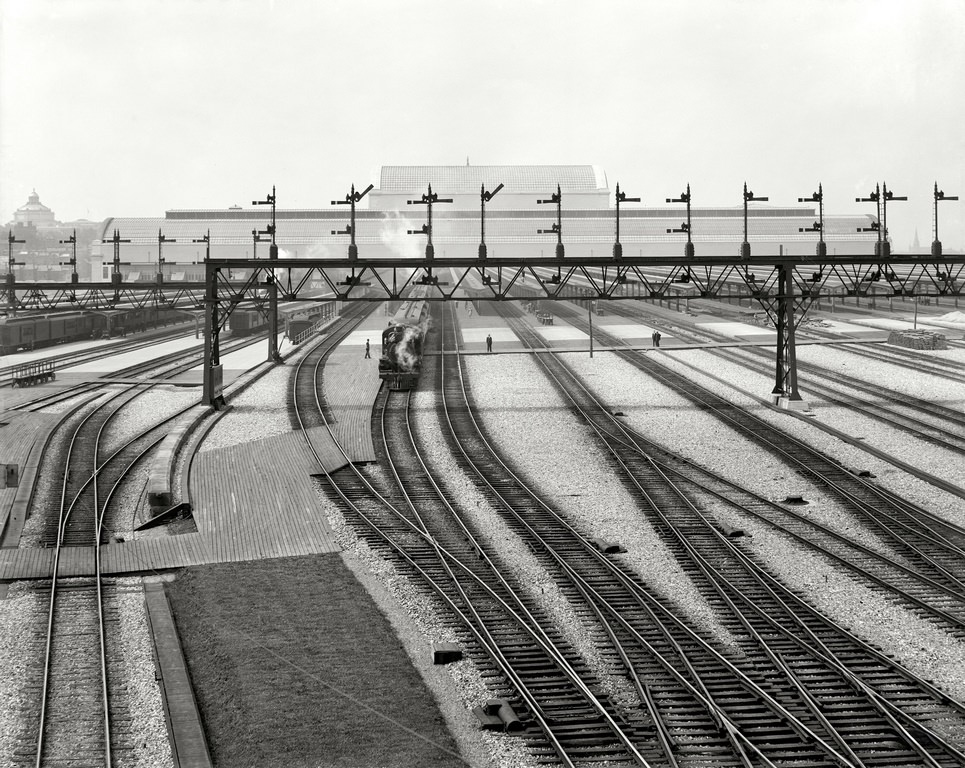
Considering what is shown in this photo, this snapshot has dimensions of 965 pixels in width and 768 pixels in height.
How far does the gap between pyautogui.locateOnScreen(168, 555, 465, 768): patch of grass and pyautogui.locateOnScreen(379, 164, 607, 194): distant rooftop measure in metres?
126

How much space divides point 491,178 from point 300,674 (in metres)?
135

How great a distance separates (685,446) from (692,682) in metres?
18.0

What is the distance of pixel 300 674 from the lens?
13.7 meters

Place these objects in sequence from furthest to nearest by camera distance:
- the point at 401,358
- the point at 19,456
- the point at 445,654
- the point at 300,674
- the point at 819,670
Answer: the point at 401,358 < the point at 19,456 < the point at 445,654 < the point at 819,670 < the point at 300,674

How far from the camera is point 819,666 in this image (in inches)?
559

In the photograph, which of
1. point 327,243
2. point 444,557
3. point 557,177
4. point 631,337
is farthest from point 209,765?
point 557,177

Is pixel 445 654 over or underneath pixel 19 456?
underneath

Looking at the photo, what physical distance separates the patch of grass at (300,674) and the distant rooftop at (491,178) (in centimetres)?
12600

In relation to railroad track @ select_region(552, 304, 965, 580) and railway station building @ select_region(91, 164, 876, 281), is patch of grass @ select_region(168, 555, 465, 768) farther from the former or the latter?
railway station building @ select_region(91, 164, 876, 281)

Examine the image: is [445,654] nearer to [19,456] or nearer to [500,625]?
[500,625]

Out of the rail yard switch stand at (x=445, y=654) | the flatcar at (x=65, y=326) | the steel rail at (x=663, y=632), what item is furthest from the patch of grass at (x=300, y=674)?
the flatcar at (x=65, y=326)

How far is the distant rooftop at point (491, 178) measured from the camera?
143 metres

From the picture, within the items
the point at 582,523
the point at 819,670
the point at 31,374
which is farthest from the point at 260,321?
the point at 819,670

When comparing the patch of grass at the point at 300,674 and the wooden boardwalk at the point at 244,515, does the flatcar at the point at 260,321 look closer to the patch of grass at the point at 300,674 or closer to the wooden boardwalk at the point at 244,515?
the wooden boardwalk at the point at 244,515
